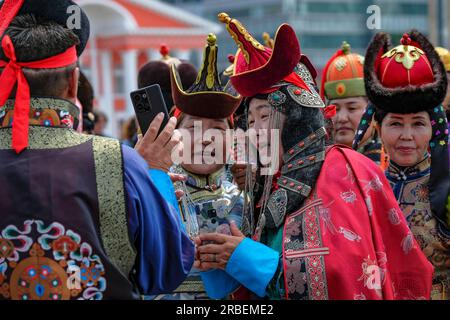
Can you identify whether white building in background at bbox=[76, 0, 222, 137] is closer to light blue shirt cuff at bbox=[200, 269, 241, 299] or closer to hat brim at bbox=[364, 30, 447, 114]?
hat brim at bbox=[364, 30, 447, 114]

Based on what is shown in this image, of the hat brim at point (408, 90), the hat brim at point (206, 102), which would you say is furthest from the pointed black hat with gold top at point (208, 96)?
the hat brim at point (408, 90)

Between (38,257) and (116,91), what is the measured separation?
31.9m

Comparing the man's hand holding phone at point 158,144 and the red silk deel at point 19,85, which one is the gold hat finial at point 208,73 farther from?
the red silk deel at point 19,85

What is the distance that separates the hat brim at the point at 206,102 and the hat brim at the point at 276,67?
1.49ft

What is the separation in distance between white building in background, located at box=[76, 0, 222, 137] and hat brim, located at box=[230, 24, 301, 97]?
93.3ft

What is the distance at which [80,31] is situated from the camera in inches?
96.3

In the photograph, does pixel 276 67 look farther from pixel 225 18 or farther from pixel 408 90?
pixel 408 90

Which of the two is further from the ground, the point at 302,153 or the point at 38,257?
the point at 302,153

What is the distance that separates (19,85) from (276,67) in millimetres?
1103

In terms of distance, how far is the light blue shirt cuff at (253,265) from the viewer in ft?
9.22

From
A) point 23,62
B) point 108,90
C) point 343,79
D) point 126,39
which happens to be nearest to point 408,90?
point 343,79

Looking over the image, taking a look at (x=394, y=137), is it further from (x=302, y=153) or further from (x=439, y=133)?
(x=302, y=153)
